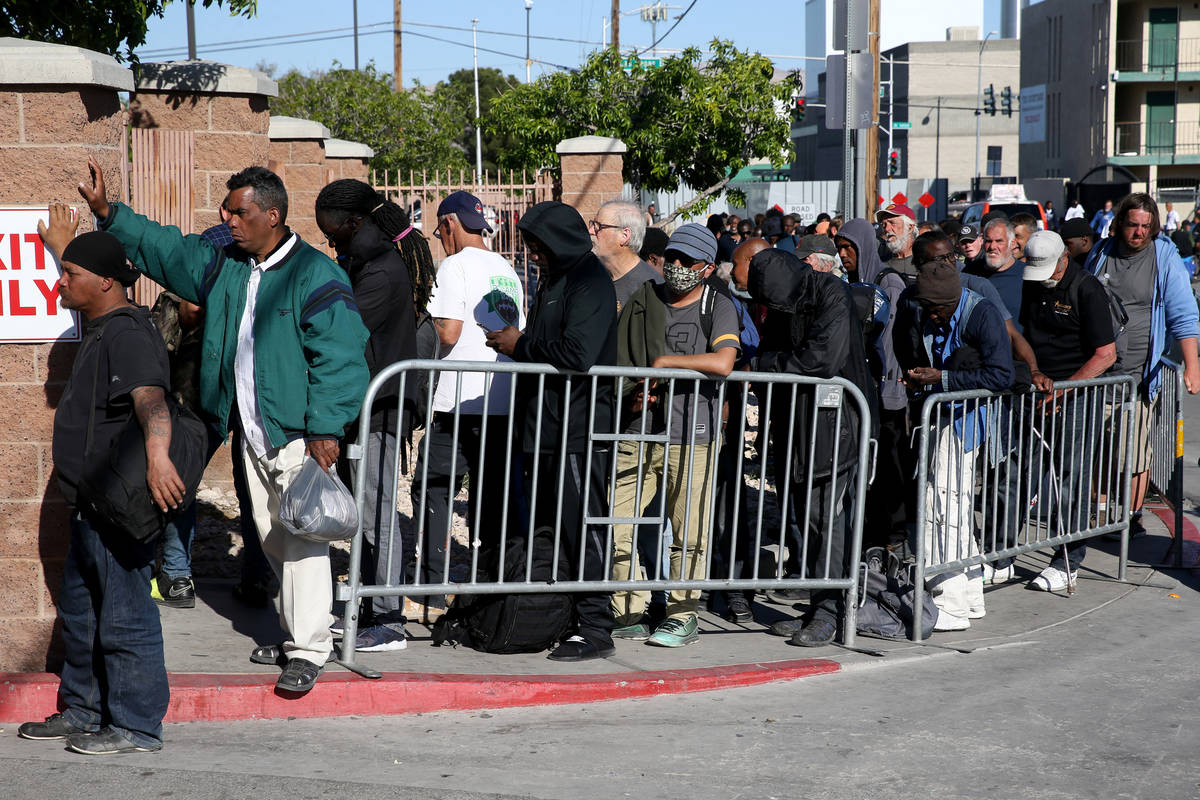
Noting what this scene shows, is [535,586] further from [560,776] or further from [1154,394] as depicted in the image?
[1154,394]

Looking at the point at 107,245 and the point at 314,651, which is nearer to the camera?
the point at 107,245

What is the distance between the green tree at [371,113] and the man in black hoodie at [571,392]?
131 ft

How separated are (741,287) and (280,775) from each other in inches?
203

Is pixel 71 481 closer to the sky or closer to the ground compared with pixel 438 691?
closer to the sky

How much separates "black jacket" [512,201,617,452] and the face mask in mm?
490

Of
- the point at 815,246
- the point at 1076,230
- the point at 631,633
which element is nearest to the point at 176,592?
the point at 631,633

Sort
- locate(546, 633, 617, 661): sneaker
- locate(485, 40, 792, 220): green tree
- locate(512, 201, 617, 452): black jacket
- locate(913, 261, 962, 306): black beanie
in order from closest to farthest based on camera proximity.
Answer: locate(512, 201, 617, 452): black jacket → locate(546, 633, 617, 661): sneaker → locate(913, 261, 962, 306): black beanie → locate(485, 40, 792, 220): green tree

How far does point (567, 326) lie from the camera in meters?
5.61

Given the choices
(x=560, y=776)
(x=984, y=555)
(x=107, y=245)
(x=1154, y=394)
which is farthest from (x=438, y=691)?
(x=1154, y=394)

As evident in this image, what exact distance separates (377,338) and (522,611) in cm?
140

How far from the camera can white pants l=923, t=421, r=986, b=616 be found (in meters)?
6.59

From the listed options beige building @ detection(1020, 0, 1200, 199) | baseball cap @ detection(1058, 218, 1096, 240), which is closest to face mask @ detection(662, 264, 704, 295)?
baseball cap @ detection(1058, 218, 1096, 240)

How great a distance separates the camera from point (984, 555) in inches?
266

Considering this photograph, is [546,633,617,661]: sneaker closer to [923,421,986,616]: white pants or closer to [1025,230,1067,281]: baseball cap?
[923,421,986,616]: white pants
